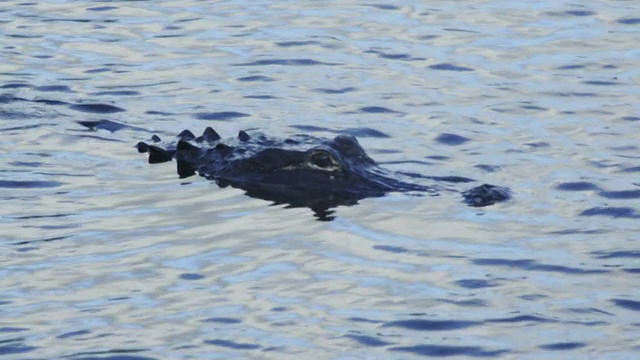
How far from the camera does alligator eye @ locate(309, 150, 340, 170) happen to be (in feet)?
40.7

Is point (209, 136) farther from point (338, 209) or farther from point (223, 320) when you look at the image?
point (223, 320)

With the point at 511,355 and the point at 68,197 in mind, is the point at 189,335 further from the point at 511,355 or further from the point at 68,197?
the point at 68,197

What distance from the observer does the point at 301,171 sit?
1245 centimetres

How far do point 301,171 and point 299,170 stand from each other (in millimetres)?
25

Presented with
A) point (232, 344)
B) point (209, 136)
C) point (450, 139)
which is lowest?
point (450, 139)

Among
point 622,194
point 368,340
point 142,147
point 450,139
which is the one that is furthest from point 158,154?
point 368,340

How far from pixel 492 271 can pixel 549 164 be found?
10.6 feet

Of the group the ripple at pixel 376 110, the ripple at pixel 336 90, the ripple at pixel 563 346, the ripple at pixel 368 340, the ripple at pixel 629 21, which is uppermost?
the ripple at pixel 629 21

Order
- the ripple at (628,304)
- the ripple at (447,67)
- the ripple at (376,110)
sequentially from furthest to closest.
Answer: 1. the ripple at (447,67)
2. the ripple at (376,110)
3. the ripple at (628,304)

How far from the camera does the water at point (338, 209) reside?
894 cm

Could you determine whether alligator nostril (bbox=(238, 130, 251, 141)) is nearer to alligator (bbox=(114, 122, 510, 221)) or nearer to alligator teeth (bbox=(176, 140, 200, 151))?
alligator (bbox=(114, 122, 510, 221))

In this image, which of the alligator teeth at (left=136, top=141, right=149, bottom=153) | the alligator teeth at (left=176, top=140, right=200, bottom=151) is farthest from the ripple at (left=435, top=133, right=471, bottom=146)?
the alligator teeth at (left=136, top=141, right=149, bottom=153)

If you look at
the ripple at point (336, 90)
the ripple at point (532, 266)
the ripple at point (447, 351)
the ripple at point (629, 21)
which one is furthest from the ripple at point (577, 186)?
the ripple at point (629, 21)

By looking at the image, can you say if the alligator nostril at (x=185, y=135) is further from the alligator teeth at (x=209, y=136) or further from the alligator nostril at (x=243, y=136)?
the alligator nostril at (x=243, y=136)
